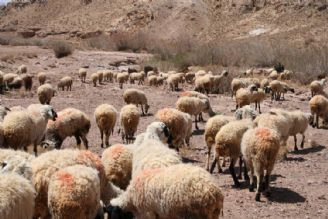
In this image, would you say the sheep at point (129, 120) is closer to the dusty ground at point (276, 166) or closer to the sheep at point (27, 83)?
the dusty ground at point (276, 166)

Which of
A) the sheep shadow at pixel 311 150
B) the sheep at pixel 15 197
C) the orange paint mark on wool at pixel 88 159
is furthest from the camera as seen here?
the sheep shadow at pixel 311 150

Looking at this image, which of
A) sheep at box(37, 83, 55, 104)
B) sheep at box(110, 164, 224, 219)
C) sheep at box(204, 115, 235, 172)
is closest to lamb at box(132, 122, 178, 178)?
sheep at box(110, 164, 224, 219)

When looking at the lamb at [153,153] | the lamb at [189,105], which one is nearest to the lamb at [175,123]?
the lamb at [153,153]

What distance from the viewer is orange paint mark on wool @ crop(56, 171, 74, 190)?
610 centimetres

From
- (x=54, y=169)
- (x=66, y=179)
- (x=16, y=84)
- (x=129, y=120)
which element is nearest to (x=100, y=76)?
(x=16, y=84)

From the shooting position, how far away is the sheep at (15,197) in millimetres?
5670

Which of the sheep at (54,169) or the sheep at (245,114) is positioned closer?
the sheep at (54,169)

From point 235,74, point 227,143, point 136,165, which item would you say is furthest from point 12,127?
point 235,74

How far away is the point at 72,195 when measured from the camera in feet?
19.9

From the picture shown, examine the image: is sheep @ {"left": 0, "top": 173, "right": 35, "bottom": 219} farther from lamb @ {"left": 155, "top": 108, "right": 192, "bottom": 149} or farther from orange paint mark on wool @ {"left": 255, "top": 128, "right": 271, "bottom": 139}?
lamb @ {"left": 155, "top": 108, "right": 192, "bottom": 149}

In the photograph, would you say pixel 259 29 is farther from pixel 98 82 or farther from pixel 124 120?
pixel 124 120

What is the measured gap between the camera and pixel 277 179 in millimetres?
10891

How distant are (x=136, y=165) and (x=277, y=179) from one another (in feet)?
14.1

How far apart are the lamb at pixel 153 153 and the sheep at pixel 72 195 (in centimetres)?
134
